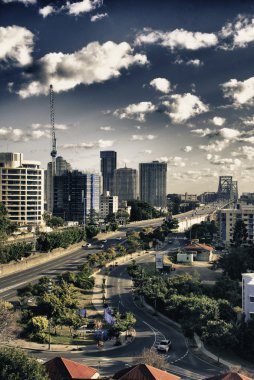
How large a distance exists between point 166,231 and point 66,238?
143 feet

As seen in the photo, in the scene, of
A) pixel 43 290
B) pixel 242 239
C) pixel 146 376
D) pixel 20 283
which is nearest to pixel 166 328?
pixel 43 290

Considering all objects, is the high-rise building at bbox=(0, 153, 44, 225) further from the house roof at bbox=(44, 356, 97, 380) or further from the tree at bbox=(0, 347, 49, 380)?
the tree at bbox=(0, 347, 49, 380)

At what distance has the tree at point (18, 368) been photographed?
2988cm

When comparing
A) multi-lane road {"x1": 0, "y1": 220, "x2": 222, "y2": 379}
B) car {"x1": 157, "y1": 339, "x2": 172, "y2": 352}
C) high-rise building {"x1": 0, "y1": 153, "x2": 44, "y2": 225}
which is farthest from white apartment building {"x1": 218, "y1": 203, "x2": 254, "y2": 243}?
car {"x1": 157, "y1": 339, "x2": 172, "y2": 352}

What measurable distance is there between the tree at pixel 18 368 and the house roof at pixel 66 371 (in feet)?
11.5

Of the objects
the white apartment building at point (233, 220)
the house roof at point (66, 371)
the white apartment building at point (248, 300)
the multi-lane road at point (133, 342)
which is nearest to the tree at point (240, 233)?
the white apartment building at point (233, 220)

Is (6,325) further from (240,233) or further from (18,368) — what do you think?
(240,233)

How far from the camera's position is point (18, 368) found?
1198 inches

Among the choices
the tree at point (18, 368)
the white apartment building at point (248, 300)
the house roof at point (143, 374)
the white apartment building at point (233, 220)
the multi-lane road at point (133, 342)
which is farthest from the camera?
the white apartment building at point (233, 220)

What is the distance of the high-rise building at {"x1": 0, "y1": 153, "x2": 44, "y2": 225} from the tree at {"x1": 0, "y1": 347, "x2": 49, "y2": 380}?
11887 centimetres

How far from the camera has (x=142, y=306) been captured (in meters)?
69.4

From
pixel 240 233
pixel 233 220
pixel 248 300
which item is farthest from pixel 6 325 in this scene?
pixel 233 220

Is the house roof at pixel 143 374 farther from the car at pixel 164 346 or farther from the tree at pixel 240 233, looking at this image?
the tree at pixel 240 233

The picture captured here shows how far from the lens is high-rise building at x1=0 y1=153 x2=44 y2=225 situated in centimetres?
14895
